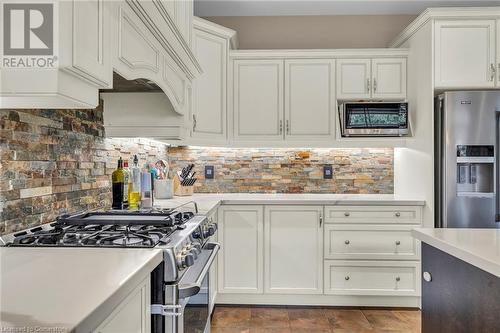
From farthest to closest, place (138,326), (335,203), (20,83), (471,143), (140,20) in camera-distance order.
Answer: (335,203)
(471,143)
(140,20)
(138,326)
(20,83)

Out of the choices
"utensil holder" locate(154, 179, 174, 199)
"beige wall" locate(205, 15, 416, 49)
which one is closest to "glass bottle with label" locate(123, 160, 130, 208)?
"utensil holder" locate(154, 179, 174, 199)

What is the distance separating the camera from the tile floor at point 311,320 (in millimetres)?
2617

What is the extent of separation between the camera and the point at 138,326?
105cm

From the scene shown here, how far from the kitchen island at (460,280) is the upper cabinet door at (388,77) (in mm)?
1896

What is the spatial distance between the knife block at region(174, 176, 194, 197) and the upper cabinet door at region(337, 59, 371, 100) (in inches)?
61.6

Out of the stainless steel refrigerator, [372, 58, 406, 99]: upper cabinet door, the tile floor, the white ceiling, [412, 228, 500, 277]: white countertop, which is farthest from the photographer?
the white ceiling

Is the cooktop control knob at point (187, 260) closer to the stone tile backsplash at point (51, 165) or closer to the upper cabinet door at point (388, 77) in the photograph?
the stone tile backsplash at point (51, 165)

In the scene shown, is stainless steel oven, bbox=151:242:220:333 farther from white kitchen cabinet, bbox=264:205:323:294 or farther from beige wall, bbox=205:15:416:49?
beige wall, bbox=205:15:416:49

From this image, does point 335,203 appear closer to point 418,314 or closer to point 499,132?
point 418,314

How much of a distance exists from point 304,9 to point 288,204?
1.93 m

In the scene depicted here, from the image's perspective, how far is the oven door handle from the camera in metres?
1.31

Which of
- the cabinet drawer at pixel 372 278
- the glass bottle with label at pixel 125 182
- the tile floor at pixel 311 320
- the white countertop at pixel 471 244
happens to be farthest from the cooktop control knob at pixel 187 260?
the cabinet drawer at pixel 372 278

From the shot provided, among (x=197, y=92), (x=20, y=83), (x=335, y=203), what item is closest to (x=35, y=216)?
(x=20, y=83)

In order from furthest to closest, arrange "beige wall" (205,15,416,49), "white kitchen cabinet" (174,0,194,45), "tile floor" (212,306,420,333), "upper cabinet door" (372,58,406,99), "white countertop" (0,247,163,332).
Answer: "beige wall" (205,15,416,49) → "upper cabinet door" (372,58,406,99) → "tile floor" (212,306,420,333) → "white kitchen cabinet" (174,0,194,45) → "white countertop" (0,247,163,332)
